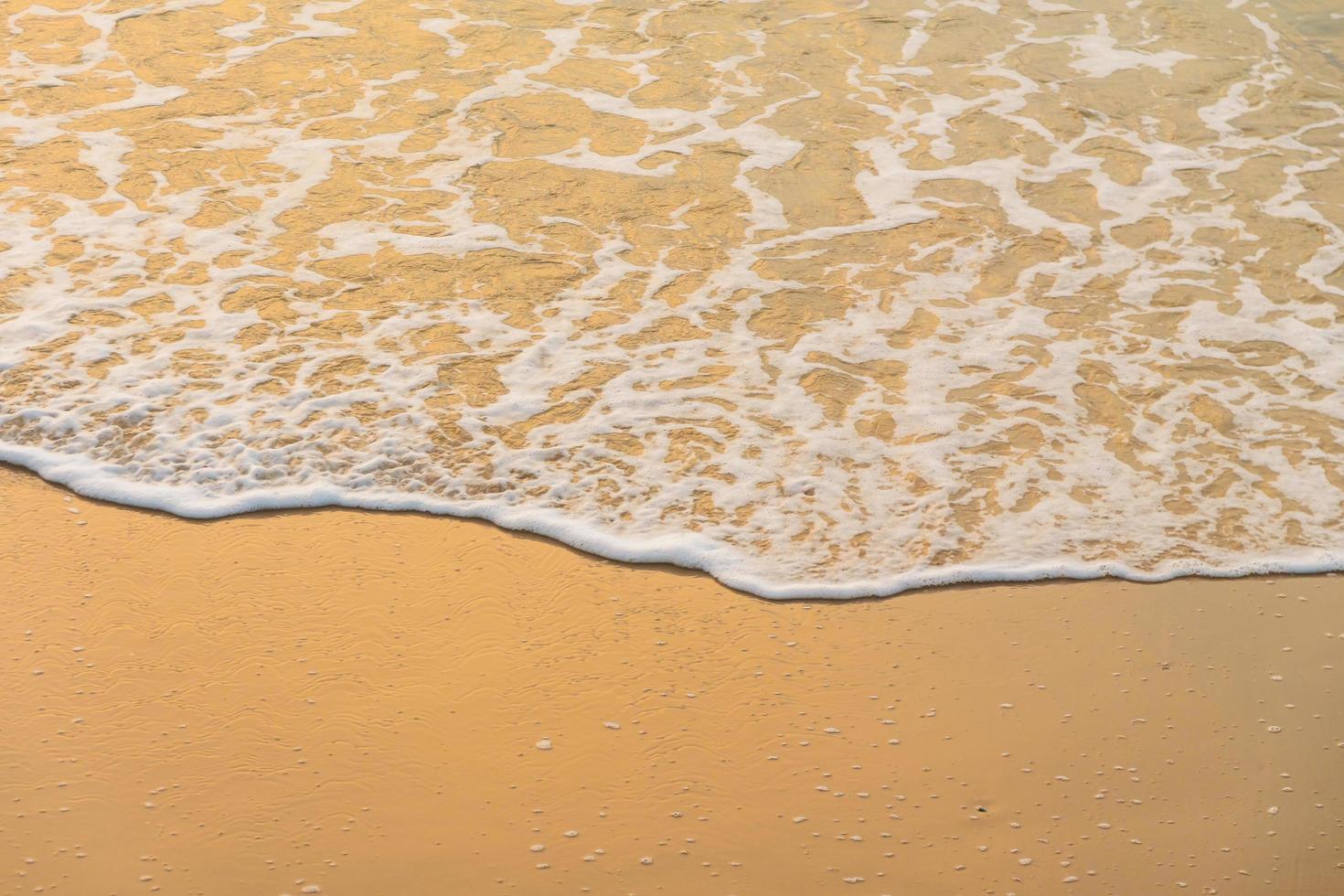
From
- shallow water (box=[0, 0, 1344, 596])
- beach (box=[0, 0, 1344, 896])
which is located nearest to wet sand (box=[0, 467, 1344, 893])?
beach (box=[0, 0, 1344, 896])

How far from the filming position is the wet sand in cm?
260

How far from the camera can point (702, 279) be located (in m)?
4.70

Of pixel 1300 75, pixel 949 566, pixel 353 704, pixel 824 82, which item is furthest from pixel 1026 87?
pixel 353 704

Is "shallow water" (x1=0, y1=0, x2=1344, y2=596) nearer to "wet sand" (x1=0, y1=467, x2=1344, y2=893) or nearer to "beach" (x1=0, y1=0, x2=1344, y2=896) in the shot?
"beach" (x1=0, y1=0, x2=1344, y2=896)

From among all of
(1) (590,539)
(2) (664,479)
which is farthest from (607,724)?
(2) (664,479)

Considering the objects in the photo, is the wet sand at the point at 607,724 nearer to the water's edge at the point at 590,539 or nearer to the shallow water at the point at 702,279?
the water's edge at the point at 590,539

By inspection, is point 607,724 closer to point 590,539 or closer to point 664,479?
point 590,539

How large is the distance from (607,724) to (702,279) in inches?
85.1

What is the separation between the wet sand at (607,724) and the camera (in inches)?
102

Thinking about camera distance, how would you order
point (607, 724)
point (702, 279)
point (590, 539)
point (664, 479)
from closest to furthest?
1. point (607, 724)
2. point (590, 539)
3. point (664, 479)
4. point (702, 279)

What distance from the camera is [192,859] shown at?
2.58 metres

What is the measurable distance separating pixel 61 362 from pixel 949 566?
2.75 meters

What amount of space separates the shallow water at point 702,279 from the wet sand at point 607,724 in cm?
18

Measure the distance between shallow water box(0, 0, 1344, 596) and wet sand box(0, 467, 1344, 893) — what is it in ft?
0.60
